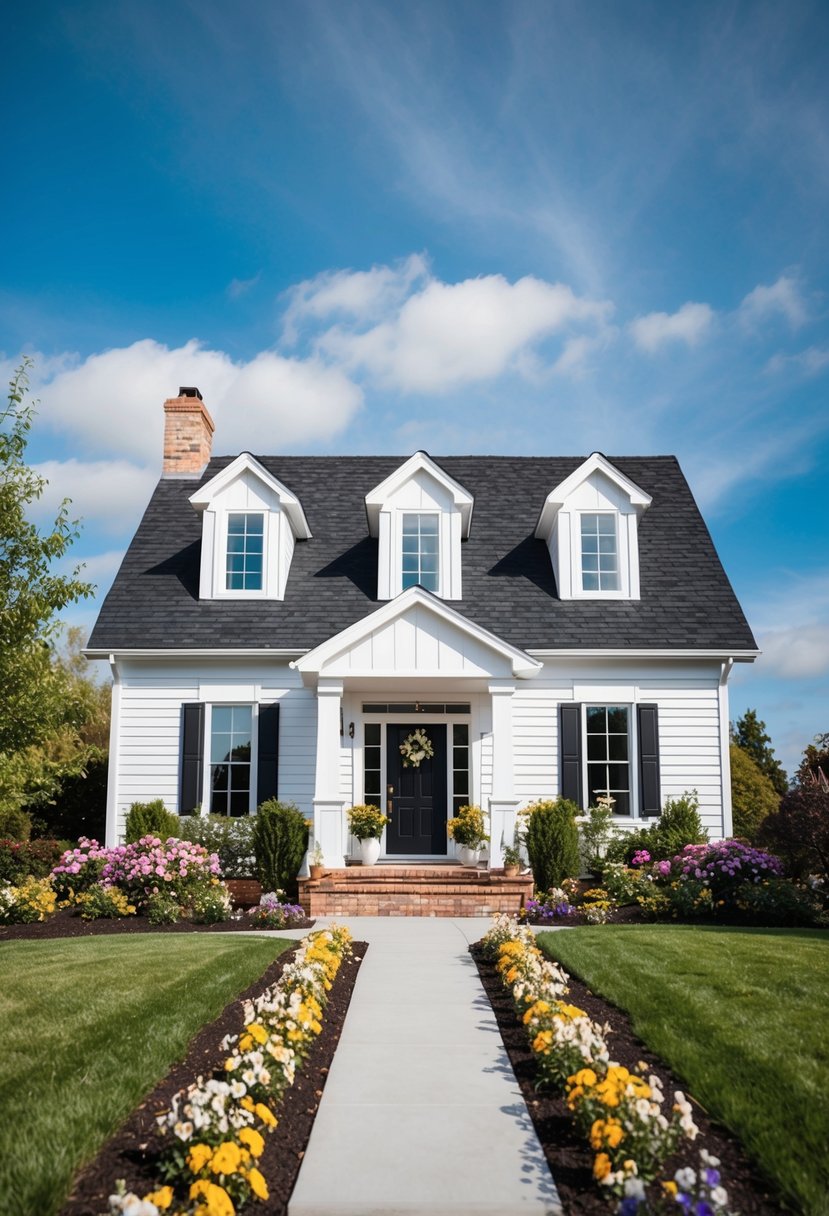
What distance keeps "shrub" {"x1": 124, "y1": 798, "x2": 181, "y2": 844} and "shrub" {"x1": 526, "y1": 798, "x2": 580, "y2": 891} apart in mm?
5693

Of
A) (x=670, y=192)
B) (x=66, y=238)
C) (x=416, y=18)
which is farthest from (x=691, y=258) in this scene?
(x=66, y=238)

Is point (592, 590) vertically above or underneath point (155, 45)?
underneath

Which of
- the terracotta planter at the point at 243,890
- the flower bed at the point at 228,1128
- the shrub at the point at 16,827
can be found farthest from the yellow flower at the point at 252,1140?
the shrub at the point at 16,827

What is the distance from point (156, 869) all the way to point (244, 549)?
21.1 feet

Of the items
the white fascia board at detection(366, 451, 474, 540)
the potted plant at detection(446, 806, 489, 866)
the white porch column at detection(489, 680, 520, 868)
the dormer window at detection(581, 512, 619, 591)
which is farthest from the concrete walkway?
the white fascia board at detection(366, 451, 474, 540)

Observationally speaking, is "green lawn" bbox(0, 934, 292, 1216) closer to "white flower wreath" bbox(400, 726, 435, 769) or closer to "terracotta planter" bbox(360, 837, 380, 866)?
"terracotta planter" bbox(360, 837, 380, 866)

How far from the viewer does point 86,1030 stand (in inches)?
237

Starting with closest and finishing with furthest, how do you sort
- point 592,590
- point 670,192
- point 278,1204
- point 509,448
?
point 278,1204 < point 670,192 < point 592,590 < point 509,448

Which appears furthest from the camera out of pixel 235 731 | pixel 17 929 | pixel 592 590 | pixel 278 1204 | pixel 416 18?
pixel 592 590

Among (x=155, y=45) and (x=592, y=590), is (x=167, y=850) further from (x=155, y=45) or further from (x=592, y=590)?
(x=155, y=45)

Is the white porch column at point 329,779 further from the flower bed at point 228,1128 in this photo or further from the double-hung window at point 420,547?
the flower bed at point 228,1128

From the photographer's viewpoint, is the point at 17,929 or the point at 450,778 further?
the point at 450,778

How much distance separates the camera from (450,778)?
15.6 metres

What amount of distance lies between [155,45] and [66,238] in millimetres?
3201
